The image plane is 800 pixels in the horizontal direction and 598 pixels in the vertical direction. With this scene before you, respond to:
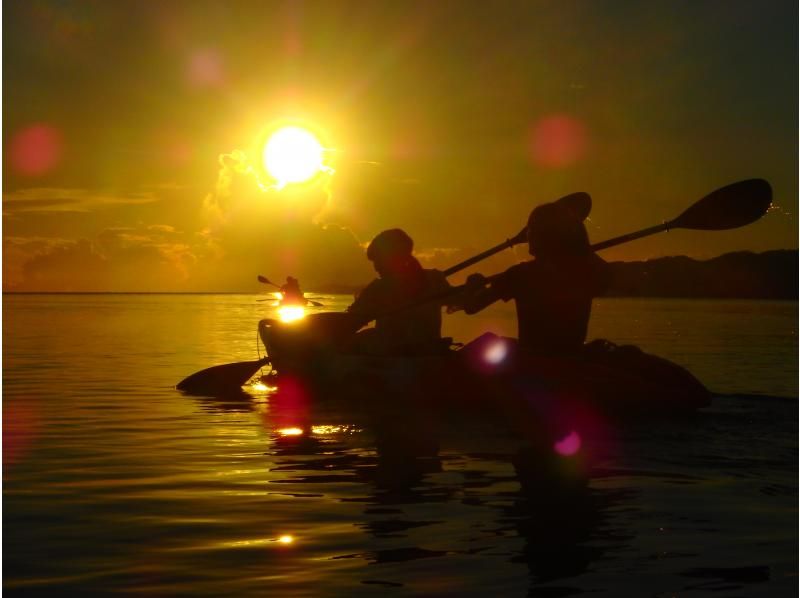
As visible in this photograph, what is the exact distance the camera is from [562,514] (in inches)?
314

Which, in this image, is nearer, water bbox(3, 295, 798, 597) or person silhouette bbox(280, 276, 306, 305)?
water bbox(3, 295, 798, 597)

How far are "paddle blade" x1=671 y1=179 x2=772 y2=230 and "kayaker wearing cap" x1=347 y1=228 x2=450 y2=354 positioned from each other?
362 centimetres

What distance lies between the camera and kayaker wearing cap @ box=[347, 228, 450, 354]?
15219 millimetres

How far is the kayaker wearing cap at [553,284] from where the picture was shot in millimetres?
11648

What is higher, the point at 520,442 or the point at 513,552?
the point at 520,442

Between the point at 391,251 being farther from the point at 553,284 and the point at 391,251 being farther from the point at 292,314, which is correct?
the point at 292,314

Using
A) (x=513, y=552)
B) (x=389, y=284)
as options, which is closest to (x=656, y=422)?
(x=389, y=284)

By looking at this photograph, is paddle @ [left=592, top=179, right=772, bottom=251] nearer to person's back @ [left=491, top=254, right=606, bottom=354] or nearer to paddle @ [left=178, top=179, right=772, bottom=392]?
paddle @ [left=178, top=179, right=772, bottom=392]

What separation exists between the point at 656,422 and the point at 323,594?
287 inches

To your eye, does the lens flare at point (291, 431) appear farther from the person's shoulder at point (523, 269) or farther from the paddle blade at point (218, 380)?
the paddle blade at point (218, 380)

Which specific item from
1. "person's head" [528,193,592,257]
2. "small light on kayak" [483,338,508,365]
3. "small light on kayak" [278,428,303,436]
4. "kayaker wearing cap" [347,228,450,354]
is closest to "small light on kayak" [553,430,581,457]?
"small light on kayak" [483,338,508,365]

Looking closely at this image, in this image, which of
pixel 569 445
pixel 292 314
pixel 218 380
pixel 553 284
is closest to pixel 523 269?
pixel 553 284

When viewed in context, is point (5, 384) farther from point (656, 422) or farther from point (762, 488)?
point (762, 488)

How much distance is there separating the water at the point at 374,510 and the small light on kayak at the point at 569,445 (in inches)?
10.7
